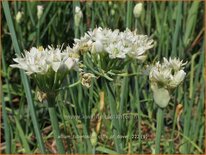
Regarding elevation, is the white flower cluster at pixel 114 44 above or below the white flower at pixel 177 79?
above

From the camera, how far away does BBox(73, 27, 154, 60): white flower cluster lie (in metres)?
0.82

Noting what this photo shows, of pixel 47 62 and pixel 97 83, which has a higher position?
pixel 47 62

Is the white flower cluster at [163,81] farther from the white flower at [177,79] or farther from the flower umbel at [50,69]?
the flower umbel at [50,69]

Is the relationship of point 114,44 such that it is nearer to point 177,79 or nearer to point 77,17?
point 177,79

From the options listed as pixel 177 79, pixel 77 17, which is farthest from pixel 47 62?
pixel 77 17

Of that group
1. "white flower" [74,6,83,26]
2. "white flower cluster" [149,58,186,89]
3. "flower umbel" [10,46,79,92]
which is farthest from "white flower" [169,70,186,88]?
"white flower" [74,6,83,26]

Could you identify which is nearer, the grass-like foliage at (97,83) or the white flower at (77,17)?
the grass-like foliage at (97,83)

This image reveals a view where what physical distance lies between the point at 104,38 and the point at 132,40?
0.19 feet

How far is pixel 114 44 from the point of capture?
839mm

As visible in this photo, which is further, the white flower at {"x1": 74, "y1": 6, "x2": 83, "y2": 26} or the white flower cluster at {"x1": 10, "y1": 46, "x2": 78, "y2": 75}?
the white flower at {"x1": 74, "y1": 6, "x2": 83, "y2": 26}

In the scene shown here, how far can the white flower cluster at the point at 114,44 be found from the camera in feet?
2.69

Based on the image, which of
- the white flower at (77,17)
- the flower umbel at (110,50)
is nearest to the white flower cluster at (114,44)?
the flower umbel at (110,50)

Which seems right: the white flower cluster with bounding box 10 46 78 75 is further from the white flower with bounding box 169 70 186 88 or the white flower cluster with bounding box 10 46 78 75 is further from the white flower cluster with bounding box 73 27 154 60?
the white flower with bounding box 169 70 186 88

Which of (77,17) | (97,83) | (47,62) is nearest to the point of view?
(47,62)
